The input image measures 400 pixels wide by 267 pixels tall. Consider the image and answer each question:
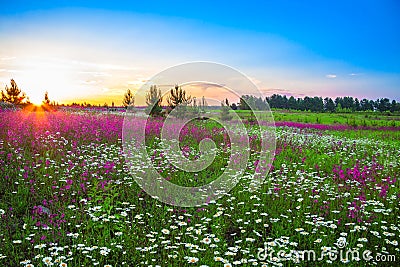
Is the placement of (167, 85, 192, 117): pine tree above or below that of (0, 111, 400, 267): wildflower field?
above

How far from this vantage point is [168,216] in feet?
20.5

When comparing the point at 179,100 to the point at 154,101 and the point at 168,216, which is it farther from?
the point at 168,216

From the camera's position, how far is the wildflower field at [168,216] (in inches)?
189

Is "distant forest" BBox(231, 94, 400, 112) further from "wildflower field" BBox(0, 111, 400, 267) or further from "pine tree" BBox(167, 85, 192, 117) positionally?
"wildflower field" BBox(0, 111, 400, 267)

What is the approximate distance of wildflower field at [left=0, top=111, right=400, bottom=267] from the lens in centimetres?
479

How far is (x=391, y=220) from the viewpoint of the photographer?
621 centimetres

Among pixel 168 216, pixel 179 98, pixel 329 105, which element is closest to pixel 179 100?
pixel 179 98

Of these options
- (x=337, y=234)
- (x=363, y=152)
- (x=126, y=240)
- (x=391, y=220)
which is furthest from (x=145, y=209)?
(x=363, y=152)

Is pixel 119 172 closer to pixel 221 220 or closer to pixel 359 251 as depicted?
pixel 221 220

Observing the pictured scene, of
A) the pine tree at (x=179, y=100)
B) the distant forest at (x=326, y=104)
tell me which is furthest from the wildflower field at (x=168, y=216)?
the distant forest at (x=326, y=104)

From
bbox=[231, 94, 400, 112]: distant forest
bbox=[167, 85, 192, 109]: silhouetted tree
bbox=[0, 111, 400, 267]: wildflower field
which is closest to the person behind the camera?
bbox=[0, 111, 400, 267]: wildflower field

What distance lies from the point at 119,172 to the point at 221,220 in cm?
343

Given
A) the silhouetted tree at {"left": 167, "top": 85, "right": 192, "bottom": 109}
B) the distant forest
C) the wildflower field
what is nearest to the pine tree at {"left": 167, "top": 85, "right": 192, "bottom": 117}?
the silhouetted tree at {"left": 167, "top": 85, "right": 192, "bottom": 109}

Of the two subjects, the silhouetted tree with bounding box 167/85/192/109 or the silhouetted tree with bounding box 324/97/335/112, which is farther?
the silhouetted tree with bounding box 324/97/335/112
